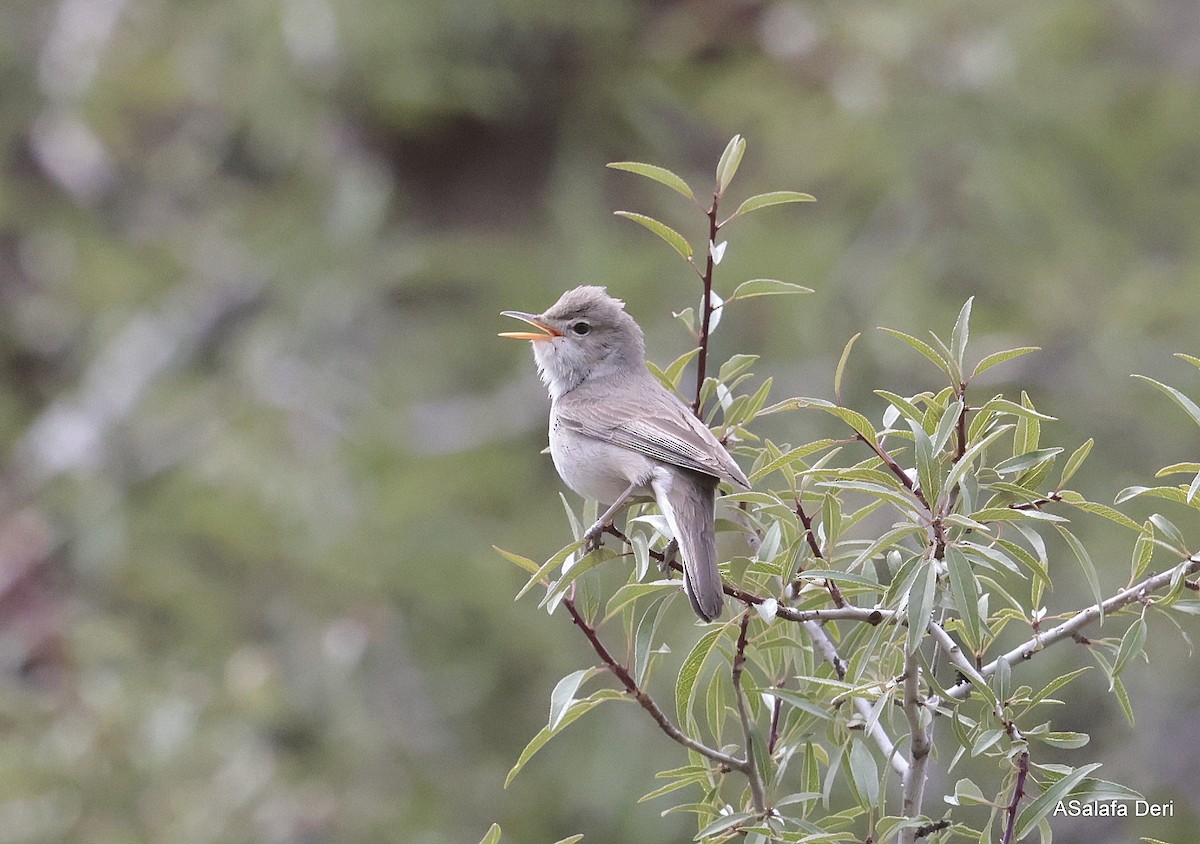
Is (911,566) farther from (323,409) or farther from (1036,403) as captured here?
→ (323,409)

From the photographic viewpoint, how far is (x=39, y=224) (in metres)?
9.99

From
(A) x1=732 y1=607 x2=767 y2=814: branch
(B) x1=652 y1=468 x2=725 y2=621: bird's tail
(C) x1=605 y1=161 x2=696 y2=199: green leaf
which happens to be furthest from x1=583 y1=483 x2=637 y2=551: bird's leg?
(C) x1=605 y1=161 x2=696 y2=199: green leaf

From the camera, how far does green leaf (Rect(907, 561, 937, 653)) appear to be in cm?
186

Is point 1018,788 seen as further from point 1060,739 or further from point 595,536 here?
point 595,536

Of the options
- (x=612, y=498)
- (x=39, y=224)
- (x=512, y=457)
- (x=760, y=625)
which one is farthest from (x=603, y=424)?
(x=39, y=224)

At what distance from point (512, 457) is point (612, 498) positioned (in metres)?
4.93

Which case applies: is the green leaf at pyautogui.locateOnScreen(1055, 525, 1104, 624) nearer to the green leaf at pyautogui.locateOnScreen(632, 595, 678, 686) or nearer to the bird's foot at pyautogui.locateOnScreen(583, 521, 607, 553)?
the green leaf at pyautogui.locateOnScreen(632, 595, 678, 686)

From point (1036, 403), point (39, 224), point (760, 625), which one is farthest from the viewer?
point (39, 224)

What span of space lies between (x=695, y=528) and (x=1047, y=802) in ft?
2.85

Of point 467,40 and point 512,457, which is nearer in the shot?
point 512,457

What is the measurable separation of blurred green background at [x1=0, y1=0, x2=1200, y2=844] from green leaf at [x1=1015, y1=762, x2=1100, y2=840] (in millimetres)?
3603

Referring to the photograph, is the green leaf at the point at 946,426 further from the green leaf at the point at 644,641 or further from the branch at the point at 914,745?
the green leaf at the point at 644,641

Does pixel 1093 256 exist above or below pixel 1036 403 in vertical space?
above

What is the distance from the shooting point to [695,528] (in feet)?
8.45
